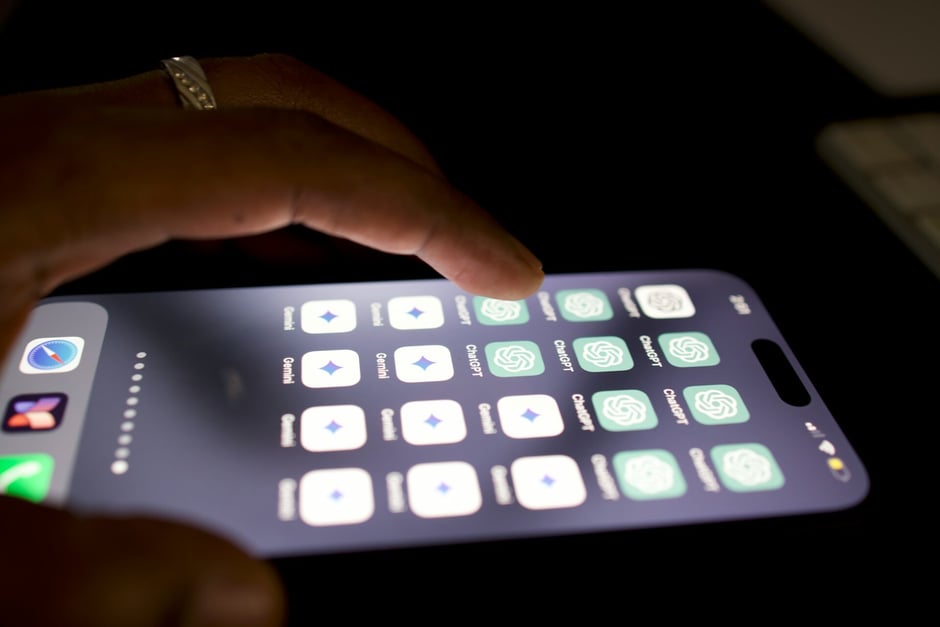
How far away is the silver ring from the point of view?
514 millimetres

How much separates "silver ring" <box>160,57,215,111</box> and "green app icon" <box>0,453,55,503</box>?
0.23m

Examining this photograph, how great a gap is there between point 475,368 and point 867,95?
0.43 meters

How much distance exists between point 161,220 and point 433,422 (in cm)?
19

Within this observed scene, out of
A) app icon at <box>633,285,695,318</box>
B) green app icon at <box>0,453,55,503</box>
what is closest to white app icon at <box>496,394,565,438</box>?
app icon at <box>633,285,695,318</box>

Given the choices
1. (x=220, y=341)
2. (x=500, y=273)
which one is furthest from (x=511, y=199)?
(x=220, y=341)

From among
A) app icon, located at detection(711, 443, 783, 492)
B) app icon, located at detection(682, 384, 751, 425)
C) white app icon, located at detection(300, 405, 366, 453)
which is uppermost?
white app icon, located at detection(300, 405, 366, 453)

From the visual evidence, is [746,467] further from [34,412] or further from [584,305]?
[34,412]

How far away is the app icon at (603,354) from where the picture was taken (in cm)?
51

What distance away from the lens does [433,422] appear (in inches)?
18.3

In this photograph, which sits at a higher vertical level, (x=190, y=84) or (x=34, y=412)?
(x=190, y=84)

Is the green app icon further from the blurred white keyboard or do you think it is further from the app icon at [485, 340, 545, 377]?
the blurred white keyboard

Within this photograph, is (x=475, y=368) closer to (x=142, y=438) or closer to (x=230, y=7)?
(x=142, y=438)

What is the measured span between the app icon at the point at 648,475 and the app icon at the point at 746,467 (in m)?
0.03

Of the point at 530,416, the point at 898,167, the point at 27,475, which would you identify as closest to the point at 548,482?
the point at 530,416
